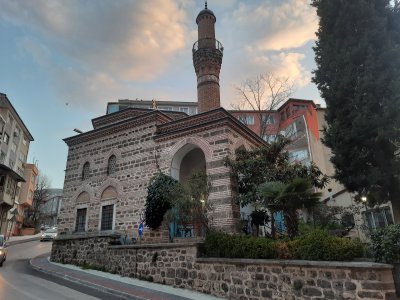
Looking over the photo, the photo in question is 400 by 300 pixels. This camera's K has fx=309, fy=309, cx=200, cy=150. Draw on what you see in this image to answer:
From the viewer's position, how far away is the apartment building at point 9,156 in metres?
32.5

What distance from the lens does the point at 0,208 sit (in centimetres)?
3244

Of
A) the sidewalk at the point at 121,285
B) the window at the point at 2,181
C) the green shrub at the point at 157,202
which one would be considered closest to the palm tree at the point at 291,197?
the sidewalk at the point at 121,285

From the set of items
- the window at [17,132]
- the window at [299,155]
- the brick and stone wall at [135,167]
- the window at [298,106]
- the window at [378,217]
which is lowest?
the window at [378,217]

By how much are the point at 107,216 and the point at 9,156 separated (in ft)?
89.5

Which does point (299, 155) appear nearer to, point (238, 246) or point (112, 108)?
point (112, 108)

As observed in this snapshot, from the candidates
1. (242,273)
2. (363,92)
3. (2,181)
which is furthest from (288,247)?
(2,181)

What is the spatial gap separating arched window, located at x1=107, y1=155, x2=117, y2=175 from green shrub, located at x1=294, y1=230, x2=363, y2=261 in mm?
11249

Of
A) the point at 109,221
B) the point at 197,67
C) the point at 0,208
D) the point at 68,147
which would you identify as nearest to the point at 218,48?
the point at 197,67

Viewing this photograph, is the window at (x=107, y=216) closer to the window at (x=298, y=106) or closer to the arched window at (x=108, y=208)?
the arched window at (x=108, y=208)

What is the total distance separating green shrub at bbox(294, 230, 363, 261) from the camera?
286 inches

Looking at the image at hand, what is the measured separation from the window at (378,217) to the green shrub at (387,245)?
37.3ft

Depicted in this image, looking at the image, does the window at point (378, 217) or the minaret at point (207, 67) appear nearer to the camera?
the window at point (378, 217)

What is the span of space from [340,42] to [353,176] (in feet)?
17.8

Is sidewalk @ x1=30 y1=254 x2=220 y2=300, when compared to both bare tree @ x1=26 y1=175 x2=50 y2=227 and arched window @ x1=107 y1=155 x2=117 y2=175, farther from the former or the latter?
bare tree @ x1=26 y1=175 x2=50 y2=227
